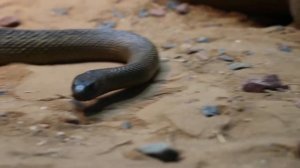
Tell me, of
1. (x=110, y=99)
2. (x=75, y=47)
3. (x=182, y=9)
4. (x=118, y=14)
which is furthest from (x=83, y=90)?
(x=182, y=9)

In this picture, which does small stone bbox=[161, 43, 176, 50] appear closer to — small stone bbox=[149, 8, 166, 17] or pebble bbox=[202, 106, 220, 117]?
small stone bbox=[149, 8, 166, 17]

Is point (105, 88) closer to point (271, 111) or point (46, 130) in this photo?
point (46, 130)

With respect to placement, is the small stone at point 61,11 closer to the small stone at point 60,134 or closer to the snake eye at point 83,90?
the snake eye at point 83,90

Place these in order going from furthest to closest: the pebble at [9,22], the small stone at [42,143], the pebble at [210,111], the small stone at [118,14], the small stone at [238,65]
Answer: the small stone at [118,14]
the pebble at [9,22]
the small stone at [238,65]
the pebble at [210,111]
the small stone at [42,143]

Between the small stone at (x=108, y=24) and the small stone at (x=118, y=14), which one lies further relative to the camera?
the small stone at (x=118, y=14)

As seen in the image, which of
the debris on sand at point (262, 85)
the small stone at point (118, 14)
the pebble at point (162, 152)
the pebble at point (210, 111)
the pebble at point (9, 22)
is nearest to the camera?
the pebble at point (162, 152)

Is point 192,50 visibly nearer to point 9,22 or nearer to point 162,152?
point 9,22

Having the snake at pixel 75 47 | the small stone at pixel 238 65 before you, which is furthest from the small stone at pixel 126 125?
the small stone at pixel 238 65

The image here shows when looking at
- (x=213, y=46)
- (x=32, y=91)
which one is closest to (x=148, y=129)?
(x=32, y=91)
